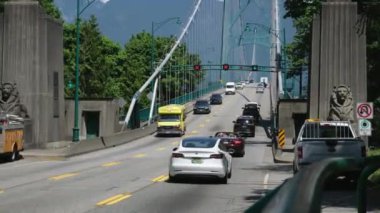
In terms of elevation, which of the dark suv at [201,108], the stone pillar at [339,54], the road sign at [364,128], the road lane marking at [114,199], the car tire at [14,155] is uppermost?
the stone pillar at [339,54]

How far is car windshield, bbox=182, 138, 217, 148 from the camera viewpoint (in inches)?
894

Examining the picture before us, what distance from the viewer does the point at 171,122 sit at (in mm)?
66312

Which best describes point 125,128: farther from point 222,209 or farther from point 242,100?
point 222,209

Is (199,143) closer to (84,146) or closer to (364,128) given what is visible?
(364,128)

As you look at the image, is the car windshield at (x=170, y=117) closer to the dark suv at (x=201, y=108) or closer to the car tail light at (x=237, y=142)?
the car tail light at (x=237, y=142)

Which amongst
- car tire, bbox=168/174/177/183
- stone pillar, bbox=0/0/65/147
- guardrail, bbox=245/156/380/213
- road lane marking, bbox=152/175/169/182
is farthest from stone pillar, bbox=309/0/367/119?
guardrail, bbox=245/156/380/213

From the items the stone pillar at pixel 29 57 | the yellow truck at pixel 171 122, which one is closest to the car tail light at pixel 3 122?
the stone pillar at pixel 29 57

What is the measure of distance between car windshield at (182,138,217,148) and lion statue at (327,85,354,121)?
20.2 metres

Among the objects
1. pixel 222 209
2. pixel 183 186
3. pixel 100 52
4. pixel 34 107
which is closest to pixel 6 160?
pixel 34 107

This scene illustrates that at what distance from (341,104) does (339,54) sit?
4.68 m

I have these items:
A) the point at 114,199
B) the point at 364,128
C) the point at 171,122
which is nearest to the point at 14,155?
the point at 364,128

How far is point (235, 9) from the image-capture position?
174 meters

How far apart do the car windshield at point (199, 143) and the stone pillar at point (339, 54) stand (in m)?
23.6

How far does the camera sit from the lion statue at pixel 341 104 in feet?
138
